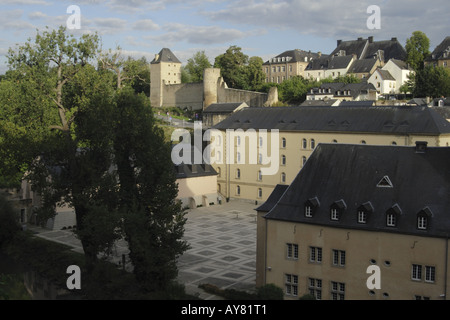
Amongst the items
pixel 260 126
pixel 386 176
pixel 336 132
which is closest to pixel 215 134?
pixel 260 126

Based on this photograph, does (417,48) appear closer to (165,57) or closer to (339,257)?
(165,57)

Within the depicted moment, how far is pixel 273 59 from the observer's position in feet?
369

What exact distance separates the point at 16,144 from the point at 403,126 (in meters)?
33.8

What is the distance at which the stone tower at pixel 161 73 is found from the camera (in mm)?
103875

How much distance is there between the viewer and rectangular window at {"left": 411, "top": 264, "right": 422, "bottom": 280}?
26.1 m

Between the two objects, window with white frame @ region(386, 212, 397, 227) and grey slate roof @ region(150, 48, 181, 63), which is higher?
grey slate roof @ region(150, 48, 181, 63)

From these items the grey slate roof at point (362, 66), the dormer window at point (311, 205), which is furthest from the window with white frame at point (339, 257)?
the grey slate roof at point (362, 66)

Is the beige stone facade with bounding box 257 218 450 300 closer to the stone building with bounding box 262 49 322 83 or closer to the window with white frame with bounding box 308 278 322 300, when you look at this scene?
the window with white frame with bounding box 308 278 322 300

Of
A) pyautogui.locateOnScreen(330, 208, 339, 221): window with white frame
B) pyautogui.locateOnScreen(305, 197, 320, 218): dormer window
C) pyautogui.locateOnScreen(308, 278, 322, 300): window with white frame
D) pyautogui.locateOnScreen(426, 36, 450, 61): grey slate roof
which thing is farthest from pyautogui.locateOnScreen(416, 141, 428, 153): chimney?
pyautogui.locateOnScreen(426, 36, 450, 61): grey slate roof

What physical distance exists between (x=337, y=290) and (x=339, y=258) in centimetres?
168

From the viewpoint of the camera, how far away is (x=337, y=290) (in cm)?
2797

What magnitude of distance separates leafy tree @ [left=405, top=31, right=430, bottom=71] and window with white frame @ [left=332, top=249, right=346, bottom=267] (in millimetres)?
78551
